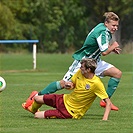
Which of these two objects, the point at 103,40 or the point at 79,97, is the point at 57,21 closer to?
the point at 103,40

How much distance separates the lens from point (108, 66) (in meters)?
12.3

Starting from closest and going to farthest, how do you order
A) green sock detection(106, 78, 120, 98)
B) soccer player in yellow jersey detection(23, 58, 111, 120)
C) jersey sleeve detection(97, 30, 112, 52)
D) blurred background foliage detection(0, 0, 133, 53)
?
soccer player in yellow jersey detection(23, 58, 111, 120), jersey sleeve detection(97, 30, 112, 52), green sock detection(106, 78, 120, 98), blurred background foliage detection(0, 0, 133, 53)

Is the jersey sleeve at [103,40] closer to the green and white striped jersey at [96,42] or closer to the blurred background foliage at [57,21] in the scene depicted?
the green and white striped jersey at [96,42]

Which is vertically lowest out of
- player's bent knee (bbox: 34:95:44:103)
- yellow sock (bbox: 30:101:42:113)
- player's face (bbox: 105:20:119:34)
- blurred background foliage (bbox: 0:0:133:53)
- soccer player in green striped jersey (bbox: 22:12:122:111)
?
blurred background foliage (bbox: 0:0:133:53)

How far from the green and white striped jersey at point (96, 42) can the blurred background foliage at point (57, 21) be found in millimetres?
36301

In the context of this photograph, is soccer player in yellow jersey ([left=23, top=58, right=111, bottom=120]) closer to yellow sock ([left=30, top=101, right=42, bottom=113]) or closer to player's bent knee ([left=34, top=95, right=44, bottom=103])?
player's bent knee ([left=34, top=95, right=44, bottom=103])

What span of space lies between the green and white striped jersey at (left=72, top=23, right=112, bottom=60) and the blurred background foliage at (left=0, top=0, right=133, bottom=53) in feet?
119

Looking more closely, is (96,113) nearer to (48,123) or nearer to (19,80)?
(48,123)

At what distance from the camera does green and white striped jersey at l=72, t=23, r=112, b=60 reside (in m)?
11.6

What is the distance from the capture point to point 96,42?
468 inches

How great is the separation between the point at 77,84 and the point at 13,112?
5.18 feet

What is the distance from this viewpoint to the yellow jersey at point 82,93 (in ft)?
35.3

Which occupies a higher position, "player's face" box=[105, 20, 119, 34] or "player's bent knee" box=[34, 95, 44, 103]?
"player's face" box=[105, 20, 119, 34]

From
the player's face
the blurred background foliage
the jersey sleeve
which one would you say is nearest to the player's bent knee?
the jersey sleeve
